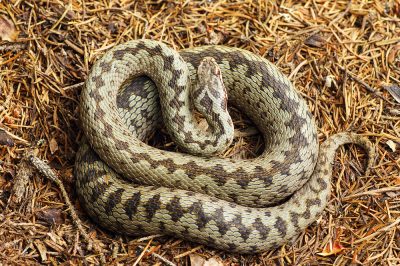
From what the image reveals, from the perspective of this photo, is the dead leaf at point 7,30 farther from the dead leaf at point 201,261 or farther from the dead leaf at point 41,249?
the dead leaf at point 201,261

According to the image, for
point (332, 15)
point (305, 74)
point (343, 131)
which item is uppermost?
point (332, 15)

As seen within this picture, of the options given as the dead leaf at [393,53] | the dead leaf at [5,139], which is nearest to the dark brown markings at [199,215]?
the dead leaf at [5,139]

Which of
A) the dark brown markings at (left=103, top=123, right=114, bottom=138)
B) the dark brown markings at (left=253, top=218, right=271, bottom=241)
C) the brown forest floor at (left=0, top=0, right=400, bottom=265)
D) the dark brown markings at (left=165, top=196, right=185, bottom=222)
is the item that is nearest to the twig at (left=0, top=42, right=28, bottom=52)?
the brown forest floor at (left=0, top=0, right=400, bottom=265)

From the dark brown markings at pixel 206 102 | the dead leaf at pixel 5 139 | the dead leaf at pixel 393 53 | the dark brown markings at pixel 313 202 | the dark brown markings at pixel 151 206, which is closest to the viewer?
the dark brown markings at pixel 151 206

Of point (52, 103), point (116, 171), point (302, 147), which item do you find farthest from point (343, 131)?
point (52, 103)

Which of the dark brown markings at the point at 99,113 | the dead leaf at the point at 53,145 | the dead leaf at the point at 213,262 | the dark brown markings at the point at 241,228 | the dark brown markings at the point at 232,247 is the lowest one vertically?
the dead leaf at the point at 213,262

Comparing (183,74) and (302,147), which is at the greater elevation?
(183,74)

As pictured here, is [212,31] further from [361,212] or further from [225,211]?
[361,212]
